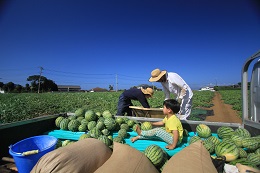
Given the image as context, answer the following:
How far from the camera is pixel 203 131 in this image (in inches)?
123

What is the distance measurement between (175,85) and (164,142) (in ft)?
6.22

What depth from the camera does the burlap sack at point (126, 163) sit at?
180cm

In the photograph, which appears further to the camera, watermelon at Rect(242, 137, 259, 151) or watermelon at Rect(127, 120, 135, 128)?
watermelon at Rect(127, 120, 135, 128)

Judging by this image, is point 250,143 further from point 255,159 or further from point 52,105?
point 52,105

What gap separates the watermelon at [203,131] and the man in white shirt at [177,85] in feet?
3.52

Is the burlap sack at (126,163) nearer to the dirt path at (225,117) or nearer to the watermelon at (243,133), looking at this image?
the watermelon at (243,133)

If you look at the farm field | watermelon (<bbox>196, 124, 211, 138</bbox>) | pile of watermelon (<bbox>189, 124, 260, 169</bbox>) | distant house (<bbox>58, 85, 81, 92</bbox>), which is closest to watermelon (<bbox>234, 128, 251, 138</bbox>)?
pile of watermelon (<bbox>189, 124, 260, 169</bbox>)

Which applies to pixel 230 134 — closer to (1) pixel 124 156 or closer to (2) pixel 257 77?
(2) pixel 257 77

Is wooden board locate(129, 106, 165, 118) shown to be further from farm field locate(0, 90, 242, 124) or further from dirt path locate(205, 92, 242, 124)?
dirt path locate(205, 92, 242, 124)

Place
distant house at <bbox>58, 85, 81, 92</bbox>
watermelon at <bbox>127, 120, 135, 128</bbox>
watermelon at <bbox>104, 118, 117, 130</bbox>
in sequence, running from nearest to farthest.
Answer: watermelon at <bbox>104, 118, 117, 130</bbox>, watermelon at <bbox>127, 120, 135, 128</bbox>, distant house at <bbox>58, 85, 81, 92</bbox>

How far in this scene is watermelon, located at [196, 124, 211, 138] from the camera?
→ 3.11 m

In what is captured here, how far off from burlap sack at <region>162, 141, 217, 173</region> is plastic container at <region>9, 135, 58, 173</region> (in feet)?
4.94

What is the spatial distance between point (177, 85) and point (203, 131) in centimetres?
154

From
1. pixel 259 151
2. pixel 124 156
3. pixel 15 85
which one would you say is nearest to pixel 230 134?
pixel 259 151
